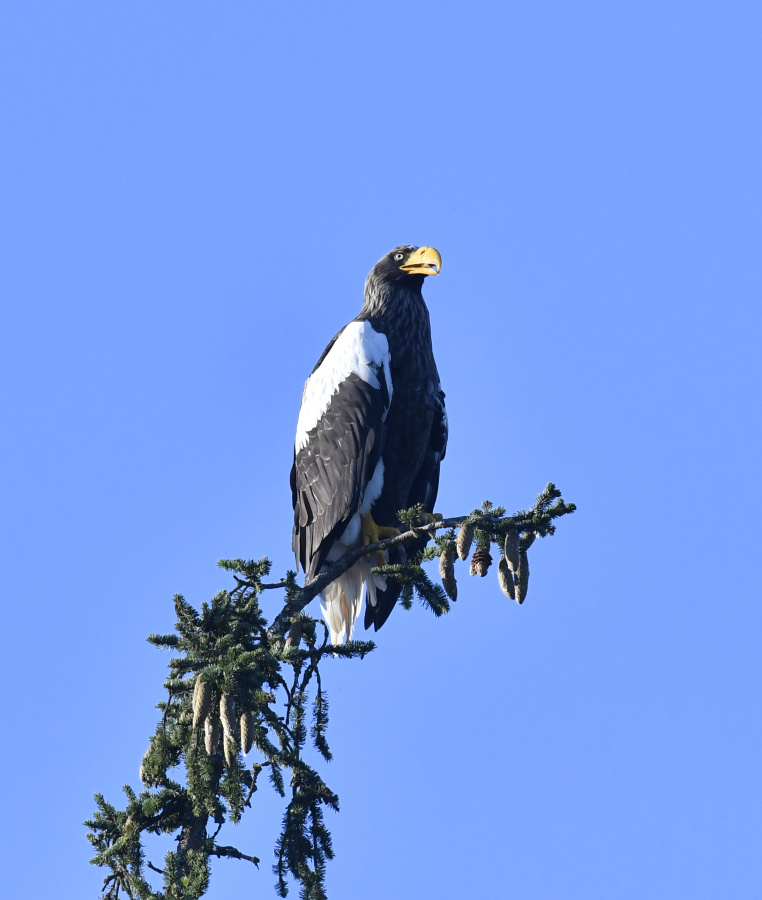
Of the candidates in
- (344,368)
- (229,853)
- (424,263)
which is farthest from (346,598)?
(229,853)

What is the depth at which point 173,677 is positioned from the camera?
13.6ft

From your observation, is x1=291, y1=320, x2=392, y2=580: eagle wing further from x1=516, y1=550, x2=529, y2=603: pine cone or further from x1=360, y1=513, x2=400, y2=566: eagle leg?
x1=516, y1=550, x2=529, y2=603: pine cone

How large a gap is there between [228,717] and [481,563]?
5.20ft

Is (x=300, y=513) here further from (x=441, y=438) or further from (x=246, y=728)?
(x=246, y=728)

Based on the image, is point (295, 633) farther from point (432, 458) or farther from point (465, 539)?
point (432, 458)

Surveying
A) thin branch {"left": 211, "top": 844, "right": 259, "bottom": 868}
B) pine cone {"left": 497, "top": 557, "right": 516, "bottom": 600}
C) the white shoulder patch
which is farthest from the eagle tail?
thin branch {"left": 211, "top": 844, "right": 259, "bottom": 868}

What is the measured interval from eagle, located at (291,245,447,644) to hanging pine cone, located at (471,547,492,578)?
1492 mm

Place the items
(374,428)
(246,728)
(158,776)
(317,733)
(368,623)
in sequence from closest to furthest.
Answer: (246,728) < (158,776) < (317,733) < (374,428) < (368,623)

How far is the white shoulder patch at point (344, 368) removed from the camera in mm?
6594

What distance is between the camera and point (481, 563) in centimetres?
496

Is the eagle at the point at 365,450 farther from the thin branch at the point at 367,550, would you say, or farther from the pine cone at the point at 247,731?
the pine cone at the point at 247,731

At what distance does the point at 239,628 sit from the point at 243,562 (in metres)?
0.37

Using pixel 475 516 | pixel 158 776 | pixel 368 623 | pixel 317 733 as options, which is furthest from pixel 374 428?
pixel 158 776

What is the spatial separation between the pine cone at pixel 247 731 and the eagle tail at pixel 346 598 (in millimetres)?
3013
